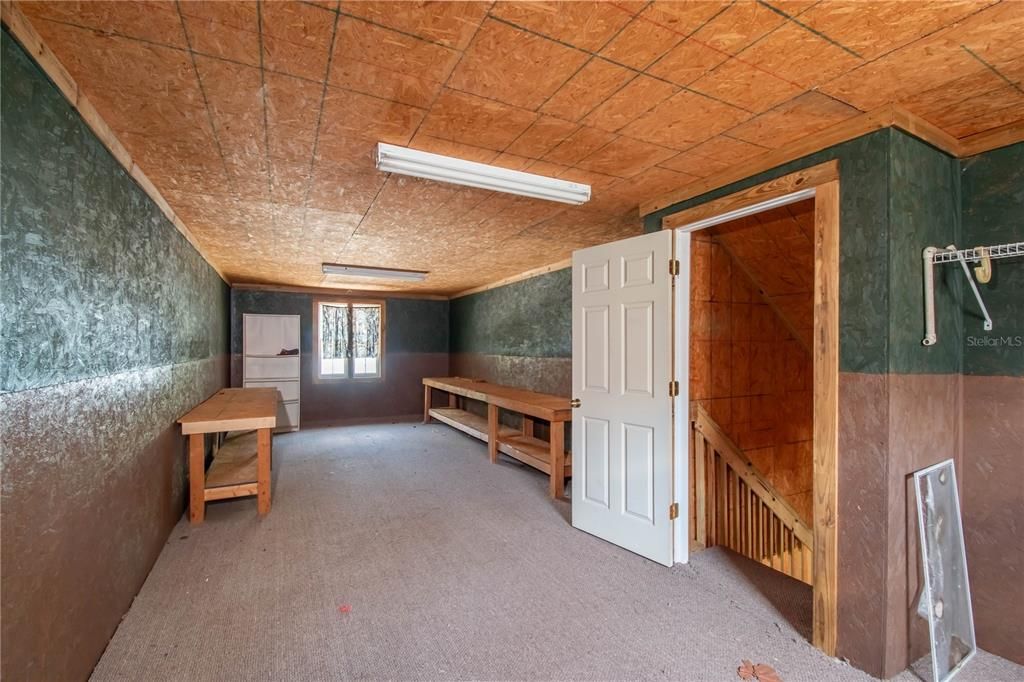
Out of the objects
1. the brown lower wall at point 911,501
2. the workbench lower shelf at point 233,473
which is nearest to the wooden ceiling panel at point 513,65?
the brown lower wall at point 911,501

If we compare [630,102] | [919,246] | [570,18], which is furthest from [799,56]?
[919,246]

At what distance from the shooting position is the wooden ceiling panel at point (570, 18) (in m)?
1.28

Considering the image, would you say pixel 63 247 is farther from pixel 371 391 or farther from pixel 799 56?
pixel 371 391

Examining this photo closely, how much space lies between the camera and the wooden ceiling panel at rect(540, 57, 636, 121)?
1.58 m

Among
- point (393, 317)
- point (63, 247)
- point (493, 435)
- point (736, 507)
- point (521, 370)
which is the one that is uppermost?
point (393, 317)

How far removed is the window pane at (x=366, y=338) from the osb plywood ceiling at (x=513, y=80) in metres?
5.27

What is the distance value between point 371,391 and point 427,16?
7.26 m

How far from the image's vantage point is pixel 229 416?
11.6 ft

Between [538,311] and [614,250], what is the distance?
2.76 m

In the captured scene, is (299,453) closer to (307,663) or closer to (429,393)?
(429,393)

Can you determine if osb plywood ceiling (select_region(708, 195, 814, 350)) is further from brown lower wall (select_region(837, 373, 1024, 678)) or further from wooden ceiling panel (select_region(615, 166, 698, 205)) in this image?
brown lower wall (select_region(837, 373, 1024, 678))

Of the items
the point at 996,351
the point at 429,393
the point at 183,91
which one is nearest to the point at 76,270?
the point at 183,91

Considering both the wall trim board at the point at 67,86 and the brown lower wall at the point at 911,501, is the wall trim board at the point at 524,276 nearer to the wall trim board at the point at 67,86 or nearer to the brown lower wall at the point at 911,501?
the brown lower wall at the point at 911,501

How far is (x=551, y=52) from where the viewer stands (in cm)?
149
